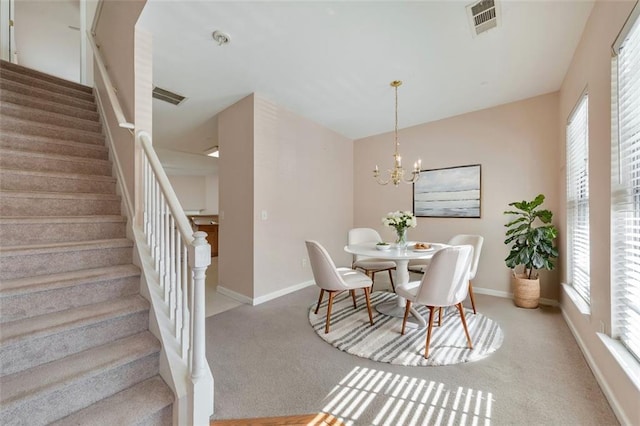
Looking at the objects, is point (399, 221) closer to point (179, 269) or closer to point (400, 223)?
point (400, 223)

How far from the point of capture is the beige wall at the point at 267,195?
3.36 meters

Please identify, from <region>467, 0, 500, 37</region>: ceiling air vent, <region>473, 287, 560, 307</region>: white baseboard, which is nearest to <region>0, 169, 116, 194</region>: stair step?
<region>467, 0, 500, 37</region>: ceiling air vent

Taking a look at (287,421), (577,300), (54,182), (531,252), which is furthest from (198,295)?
(531,252)

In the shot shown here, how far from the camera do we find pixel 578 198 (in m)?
2.62

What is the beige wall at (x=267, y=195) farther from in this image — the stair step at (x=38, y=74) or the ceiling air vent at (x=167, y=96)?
the stair step at (x=38, y=74)

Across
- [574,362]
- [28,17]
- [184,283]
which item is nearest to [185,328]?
[184,283]

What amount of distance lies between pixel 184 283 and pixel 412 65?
2.80 m

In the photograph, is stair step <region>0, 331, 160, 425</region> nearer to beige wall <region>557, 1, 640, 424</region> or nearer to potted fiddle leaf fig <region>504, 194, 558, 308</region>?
beige wall <region>557, 1, 640, 424</region>

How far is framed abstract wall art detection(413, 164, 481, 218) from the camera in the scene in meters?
3.80

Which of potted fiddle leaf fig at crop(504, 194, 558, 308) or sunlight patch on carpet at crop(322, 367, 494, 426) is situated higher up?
potted fiddle leaf fig at crop(504, 194, 558, 308)

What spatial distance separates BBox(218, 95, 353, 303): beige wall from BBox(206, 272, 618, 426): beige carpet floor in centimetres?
111

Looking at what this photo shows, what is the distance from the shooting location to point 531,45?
2.35m

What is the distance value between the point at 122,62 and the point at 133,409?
2663mm

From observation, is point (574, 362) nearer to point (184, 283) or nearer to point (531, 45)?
point (531, 45)
